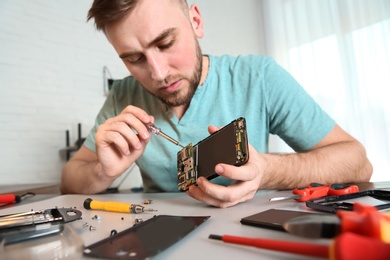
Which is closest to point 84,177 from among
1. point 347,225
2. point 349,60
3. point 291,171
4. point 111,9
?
point 111,9

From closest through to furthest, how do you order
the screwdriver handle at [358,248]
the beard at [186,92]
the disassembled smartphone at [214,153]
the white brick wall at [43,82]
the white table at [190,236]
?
the screwdriver handle at [358,248], the white table at [190,236], the disassembled smartphone at [214,153], the beard at [186,92], the white brick wall at [43,82]

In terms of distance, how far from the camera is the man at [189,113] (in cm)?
73

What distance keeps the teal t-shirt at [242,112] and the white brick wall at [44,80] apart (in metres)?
1.48

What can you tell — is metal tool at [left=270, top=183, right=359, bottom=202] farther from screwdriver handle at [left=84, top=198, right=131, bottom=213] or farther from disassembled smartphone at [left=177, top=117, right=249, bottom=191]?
screwdriver handle at [left=84, top=198, right=131, bottom=213]

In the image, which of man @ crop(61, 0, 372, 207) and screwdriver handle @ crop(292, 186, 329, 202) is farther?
man @ crop(61, 0, 372, 207)

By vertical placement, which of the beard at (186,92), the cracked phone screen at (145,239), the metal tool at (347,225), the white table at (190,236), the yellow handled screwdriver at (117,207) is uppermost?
the beard at (186,92)

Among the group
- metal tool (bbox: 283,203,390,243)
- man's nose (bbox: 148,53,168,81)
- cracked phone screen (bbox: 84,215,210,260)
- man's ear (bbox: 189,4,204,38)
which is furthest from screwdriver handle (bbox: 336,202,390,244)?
man's ear (bbox: 189,4,204,38)

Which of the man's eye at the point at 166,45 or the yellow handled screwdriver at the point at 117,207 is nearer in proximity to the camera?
the yellow handled screwdriver at the point at 117,207

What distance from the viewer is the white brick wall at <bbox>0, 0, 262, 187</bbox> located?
2.08 meters

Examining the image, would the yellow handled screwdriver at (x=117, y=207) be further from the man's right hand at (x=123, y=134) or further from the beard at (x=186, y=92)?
the beard at (x=186, y=92)

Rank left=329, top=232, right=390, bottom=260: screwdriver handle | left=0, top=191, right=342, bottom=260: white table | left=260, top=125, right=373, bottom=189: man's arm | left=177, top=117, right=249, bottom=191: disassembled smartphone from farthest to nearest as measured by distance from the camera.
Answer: left=260, top=125, right=373, bottom=189: man's arm → left=177, top=117, right=249, bottom=191: disassembled smartphone → left=0, top=191, right=342, bottom=260: white table → left=329, top=232, right=390, bottom=260: screwdriver handle

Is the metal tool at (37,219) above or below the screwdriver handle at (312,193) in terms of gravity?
above

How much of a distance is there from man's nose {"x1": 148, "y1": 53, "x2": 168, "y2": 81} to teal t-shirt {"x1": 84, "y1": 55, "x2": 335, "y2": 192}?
0.62 feet

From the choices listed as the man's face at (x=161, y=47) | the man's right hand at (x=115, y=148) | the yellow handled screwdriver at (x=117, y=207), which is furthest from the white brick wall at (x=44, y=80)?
the yellow handled screwdriver at (x=117, y=207)
